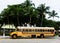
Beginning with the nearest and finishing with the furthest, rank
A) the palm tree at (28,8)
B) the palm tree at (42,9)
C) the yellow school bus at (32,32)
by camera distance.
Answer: the yellow school bus at (32,32) < the palm tree at (28,8) < the palm tree at (42,9)

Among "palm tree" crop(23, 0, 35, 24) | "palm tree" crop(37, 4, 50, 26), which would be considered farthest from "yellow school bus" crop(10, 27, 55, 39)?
"palm tree" crop(37, 4, 50, 26)

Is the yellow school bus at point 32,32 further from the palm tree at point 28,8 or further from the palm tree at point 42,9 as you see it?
the palm tree at point 42,9

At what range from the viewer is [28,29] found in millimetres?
44156

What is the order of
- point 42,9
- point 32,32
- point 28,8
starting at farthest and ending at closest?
Result: point 42,9 → point 28,8 → point 32,32

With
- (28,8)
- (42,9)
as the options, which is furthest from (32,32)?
(42,9)

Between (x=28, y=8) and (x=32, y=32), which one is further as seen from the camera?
(x=28, y=8)

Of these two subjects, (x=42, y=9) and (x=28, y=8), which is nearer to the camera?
(x=28, y=8)

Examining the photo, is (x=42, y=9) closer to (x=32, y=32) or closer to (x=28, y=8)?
(x=28, y=8)

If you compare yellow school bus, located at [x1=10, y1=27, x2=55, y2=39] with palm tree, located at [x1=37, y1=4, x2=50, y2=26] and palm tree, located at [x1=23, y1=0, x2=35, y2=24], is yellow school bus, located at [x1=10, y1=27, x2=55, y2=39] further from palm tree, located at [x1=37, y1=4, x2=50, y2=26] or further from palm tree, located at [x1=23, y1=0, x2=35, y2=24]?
palm tree, located at [x1=37, y1=4, x2=50, y2=26]

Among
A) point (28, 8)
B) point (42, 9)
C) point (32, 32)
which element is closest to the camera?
point (32, 32)

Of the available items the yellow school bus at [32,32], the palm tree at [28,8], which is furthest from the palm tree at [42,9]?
the yellow school bus at [32,32]

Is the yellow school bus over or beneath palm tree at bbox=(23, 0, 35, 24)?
beneath

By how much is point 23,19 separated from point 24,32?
25.9 m

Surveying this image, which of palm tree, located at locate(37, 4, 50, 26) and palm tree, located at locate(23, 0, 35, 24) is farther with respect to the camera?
palm tree, located at locate(37, 4, 50, 26)
